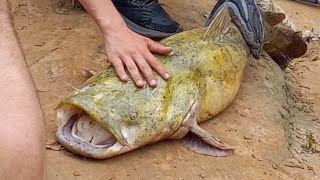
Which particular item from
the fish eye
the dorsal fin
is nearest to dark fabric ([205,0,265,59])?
the dorsal fin

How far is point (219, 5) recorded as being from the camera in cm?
435

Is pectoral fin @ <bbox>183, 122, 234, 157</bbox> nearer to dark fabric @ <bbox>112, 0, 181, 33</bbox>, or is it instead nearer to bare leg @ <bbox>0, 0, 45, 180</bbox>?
dark fabric @ <bbox>112, 0, 181, 33</bbox>

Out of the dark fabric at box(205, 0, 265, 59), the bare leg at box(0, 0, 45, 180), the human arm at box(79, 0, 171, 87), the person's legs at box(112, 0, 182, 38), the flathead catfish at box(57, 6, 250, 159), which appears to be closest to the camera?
the bare leg at box(0, 0, 45, 180)

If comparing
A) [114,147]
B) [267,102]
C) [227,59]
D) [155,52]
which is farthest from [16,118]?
[267,102]

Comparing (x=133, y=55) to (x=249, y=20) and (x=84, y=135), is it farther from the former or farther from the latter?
(x=249, y=20)

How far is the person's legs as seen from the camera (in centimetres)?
447

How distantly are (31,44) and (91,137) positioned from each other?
110cm

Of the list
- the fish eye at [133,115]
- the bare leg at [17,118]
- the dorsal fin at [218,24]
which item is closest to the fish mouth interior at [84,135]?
the fish eye at [133,115]

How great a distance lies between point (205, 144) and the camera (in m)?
3.56

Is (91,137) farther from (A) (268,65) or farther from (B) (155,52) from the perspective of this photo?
(A) (268,65)

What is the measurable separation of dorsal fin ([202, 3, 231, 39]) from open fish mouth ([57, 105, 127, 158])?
869 millimetres

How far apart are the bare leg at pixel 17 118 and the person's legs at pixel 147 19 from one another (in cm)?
213

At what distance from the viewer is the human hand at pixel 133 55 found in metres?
3.47

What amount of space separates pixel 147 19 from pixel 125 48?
3.05ft
